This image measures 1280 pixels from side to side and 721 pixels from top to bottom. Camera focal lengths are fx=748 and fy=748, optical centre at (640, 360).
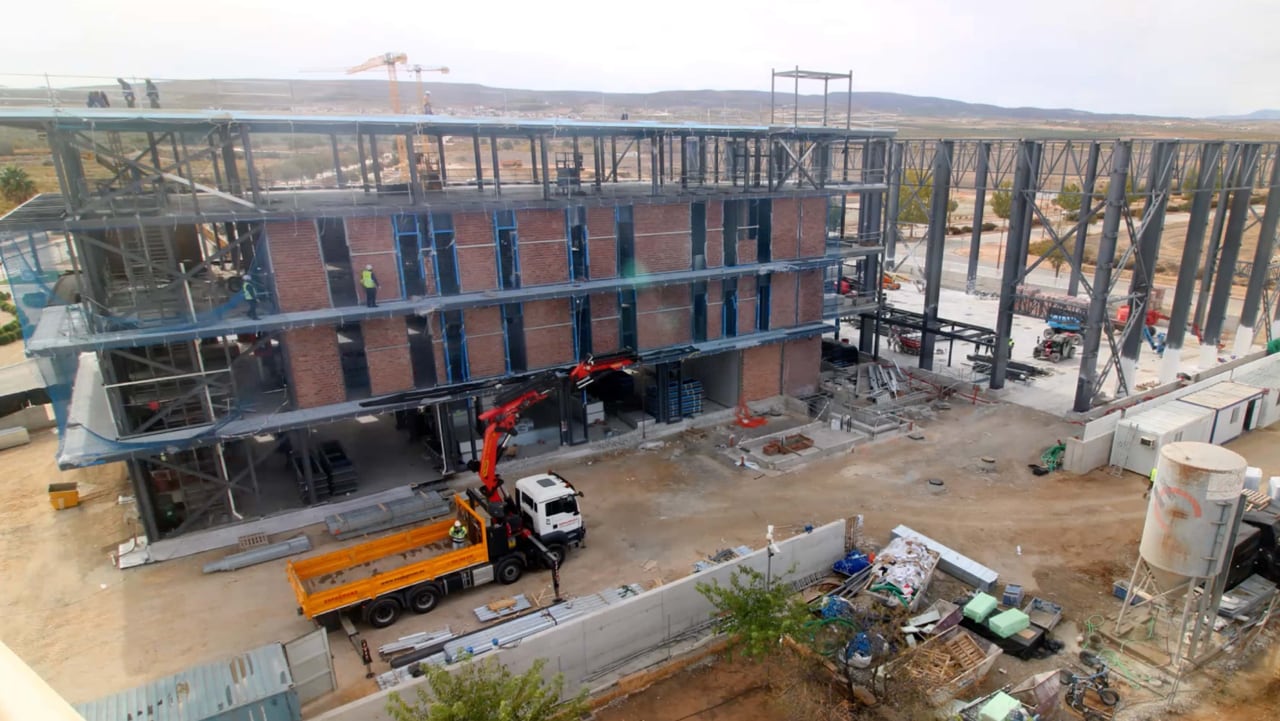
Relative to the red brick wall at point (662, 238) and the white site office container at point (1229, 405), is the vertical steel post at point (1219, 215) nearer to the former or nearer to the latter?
the white site office container at point (1229, 405)

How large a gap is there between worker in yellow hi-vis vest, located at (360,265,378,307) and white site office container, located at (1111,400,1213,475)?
22797mm

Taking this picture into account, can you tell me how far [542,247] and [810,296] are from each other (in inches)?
450

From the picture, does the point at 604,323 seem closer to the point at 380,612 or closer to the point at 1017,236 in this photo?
the point at 380,612

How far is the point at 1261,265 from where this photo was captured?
1336 inches

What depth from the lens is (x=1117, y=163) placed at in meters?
24.1

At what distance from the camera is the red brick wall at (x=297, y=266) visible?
1997 cm

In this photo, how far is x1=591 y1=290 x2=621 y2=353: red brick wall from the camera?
2517cm

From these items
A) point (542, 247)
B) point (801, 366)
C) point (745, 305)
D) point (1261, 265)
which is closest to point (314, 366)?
point (542, 247)

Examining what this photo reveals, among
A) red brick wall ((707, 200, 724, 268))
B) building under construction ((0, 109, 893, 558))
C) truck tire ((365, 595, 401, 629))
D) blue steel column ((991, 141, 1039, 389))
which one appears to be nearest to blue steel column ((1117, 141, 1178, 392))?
blue steel column ((991, 141, 1039, 389))

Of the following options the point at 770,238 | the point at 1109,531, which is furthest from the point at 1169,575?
the point at 770,238

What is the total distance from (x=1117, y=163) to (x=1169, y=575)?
14645 mm

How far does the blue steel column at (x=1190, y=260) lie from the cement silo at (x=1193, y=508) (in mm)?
18707

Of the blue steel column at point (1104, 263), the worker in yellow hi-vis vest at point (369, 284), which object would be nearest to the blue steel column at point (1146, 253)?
the blue steel column at point (1104, 263)

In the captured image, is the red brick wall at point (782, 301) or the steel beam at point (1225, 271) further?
the steel beam at point (1225, 271)
